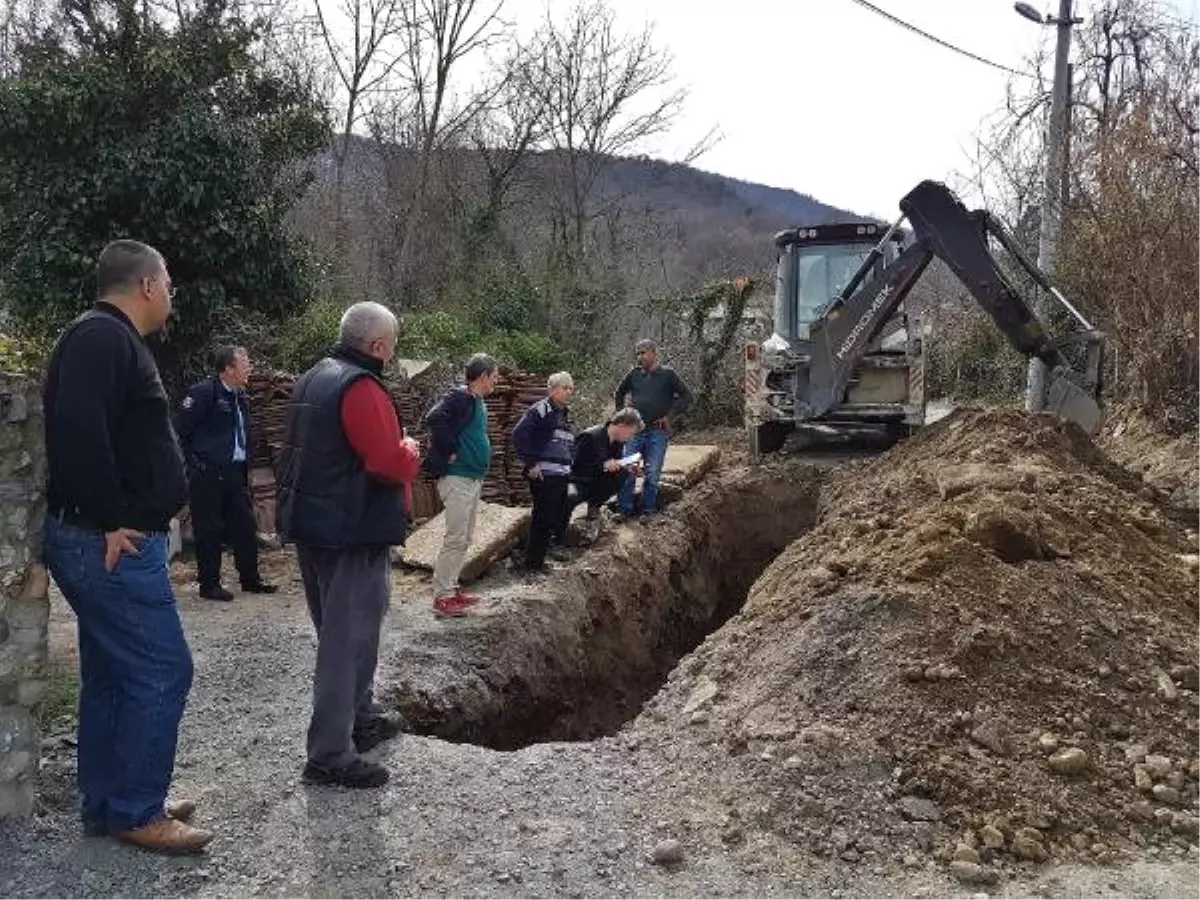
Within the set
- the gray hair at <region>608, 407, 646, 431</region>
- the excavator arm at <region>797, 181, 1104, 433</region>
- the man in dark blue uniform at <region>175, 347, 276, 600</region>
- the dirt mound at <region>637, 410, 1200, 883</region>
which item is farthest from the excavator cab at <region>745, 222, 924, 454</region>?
the man in dark blue uniform at <region>175, 347, 276, 600</region>

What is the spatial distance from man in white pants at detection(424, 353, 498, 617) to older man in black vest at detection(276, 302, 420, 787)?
92.2 inches

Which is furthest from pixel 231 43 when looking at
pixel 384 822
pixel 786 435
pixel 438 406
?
pixel 384 822

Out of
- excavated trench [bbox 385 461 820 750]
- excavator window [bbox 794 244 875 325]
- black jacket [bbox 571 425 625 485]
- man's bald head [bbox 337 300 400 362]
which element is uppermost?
excavator window [bbox 794 244 875 325]

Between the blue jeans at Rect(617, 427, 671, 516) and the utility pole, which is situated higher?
the utility pole

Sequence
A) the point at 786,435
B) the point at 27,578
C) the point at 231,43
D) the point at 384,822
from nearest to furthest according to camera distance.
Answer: the point at 27,578 → the point at 384,822 → the point at 231,43 → the point at 786,435

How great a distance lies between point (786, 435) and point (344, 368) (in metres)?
9.80

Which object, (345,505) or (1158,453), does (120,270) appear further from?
(1158,453)

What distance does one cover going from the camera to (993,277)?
32.3 feet

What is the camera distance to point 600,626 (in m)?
8.10

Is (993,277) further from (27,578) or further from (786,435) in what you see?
(27,578)

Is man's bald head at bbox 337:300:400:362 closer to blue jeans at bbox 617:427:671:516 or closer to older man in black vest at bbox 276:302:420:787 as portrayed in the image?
older man in black vest at bbox 276:302:420:787

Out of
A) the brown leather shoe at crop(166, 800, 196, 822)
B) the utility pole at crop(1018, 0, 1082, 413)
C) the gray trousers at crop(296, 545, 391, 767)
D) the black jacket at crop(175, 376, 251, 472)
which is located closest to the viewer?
the brown leather shoe at crop(166, 800, 196, 822)

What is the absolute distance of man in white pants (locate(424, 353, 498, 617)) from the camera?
6.70m

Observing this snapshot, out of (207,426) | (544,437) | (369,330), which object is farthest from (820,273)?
(369,330)
